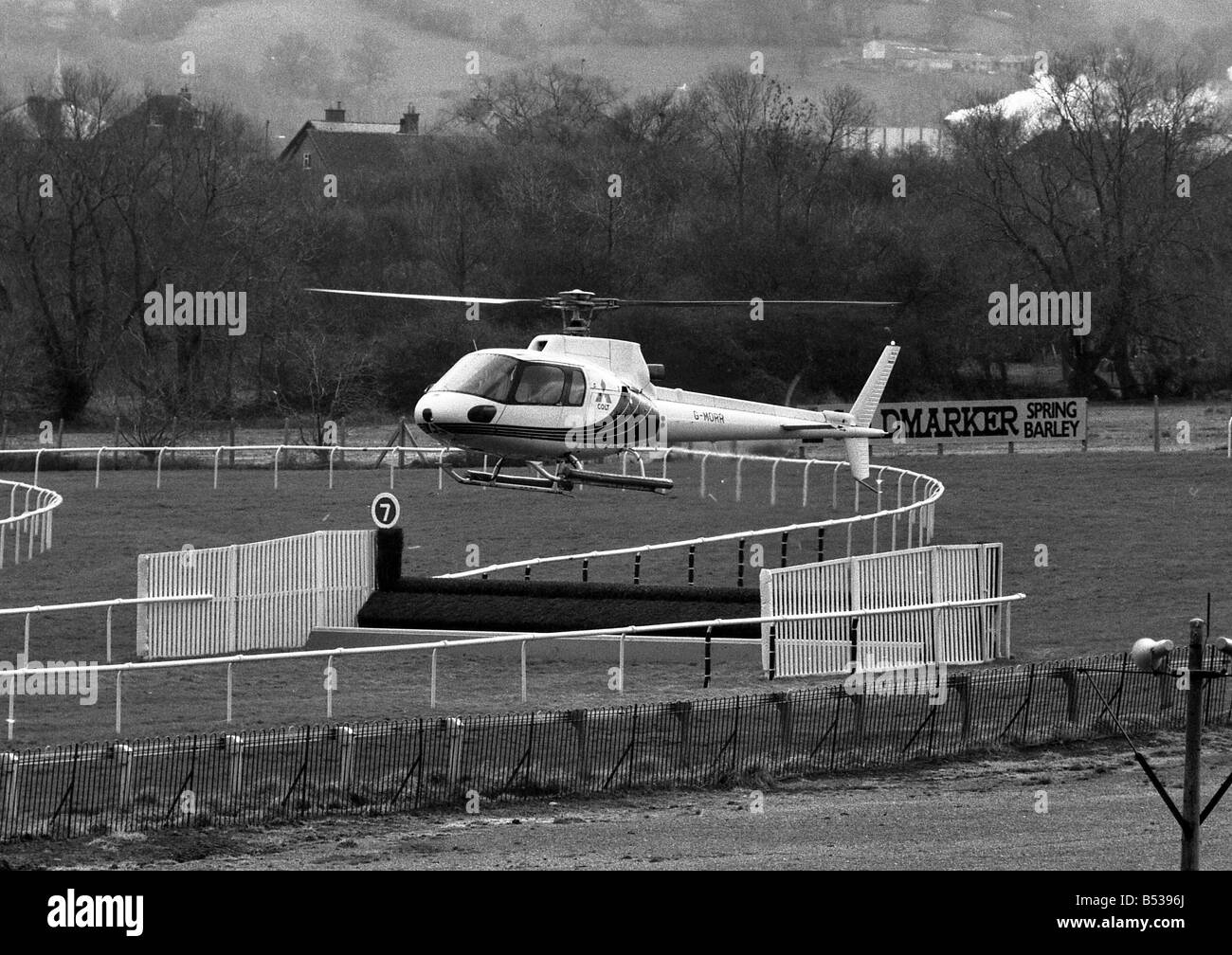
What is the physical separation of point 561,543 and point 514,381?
33.2ft

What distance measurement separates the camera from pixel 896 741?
816 inches

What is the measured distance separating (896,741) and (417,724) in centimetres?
536

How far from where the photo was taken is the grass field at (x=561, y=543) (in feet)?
73.7

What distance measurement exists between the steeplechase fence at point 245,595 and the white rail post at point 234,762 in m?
8.43

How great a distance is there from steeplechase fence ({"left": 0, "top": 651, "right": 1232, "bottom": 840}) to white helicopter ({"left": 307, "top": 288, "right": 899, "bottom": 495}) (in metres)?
5.60

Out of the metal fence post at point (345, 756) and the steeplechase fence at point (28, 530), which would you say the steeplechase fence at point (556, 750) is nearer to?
the metal fence post at point (345, 756)

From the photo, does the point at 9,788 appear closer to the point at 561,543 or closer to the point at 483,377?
the point at 483,377

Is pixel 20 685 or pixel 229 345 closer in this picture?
pixel 20 685

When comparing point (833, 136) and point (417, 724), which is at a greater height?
point (833, 136)

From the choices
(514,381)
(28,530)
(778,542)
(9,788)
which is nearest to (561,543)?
(778,542)

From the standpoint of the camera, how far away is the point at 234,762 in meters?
17.4

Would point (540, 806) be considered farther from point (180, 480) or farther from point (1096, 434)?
point (1096, 434)

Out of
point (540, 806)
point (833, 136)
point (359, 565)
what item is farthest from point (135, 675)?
point (833, 136)

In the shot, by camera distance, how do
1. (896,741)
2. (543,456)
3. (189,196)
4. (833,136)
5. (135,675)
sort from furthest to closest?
(833,136) → (189,196) → (543,456) → (135,675) → (896,741)
